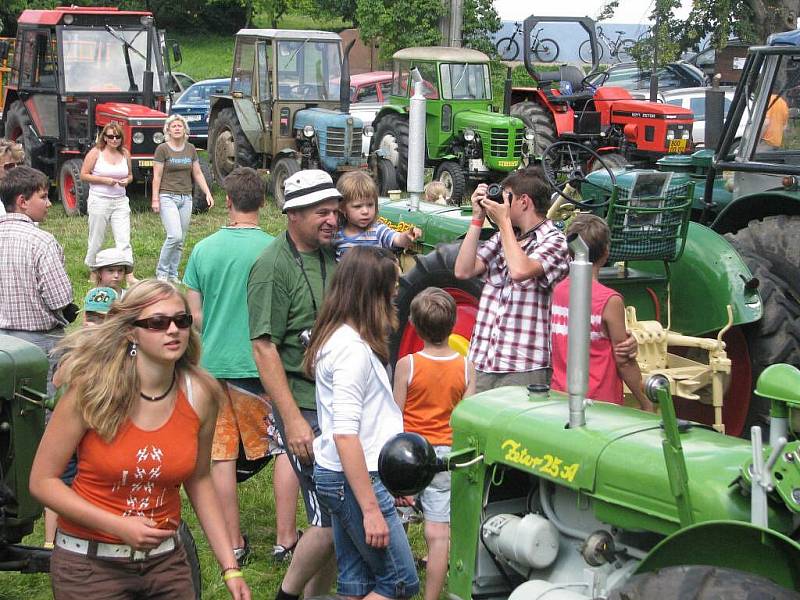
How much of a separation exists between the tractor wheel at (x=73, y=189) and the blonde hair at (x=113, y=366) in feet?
36.1

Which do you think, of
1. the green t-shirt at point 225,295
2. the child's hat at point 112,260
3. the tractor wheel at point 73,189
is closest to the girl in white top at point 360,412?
the green t-shirt at point 225,295

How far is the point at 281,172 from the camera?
52.5ft

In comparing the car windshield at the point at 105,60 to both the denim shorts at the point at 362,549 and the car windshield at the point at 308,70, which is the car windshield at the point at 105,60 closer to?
the car windshield at the point at 308,70

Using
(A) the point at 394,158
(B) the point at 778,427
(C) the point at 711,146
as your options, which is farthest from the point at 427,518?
(A) the point at 394,158

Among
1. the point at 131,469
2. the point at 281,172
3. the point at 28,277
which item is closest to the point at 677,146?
the point at 281,172

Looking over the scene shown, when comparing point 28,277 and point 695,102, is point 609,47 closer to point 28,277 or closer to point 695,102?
point 695,102

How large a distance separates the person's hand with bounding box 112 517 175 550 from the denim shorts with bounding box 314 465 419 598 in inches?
→ 24.6

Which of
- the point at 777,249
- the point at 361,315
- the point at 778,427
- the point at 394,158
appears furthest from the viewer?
the point at 394,158

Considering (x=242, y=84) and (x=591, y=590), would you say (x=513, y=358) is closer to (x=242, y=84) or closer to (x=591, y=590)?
(x=591, y=590)

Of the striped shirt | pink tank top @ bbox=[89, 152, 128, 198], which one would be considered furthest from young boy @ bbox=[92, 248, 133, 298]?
pink tank top @ bbox=[89, 152, 128, 198]

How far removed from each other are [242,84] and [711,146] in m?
9.79

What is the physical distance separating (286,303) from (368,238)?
0.74 meters

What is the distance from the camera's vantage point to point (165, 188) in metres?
10.9

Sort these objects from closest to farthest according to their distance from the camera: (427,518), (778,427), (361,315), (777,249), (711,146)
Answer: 1. (778,427)
2. (361,315)
3. (427,518)
4. (777,249)
5. (711,146)
